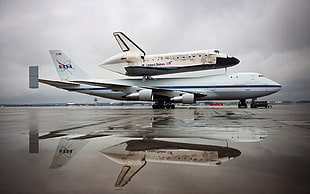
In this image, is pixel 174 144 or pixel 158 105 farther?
pixel 158 105

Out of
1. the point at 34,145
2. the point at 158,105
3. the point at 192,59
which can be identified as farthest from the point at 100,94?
the point at 34,145

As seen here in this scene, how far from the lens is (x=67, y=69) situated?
2597 cm

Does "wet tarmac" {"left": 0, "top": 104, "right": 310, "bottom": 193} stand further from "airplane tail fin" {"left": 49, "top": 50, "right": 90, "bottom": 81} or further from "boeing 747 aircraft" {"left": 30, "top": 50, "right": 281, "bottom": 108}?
"airplane tail fin" {"left": 49, "top": 50, "right": 90, "bottom": 81}

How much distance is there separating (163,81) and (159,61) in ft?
7.86

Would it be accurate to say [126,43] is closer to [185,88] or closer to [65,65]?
[65,65]

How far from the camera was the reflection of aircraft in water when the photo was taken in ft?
8.47

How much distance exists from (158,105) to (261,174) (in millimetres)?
21446

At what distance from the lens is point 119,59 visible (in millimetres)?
26234

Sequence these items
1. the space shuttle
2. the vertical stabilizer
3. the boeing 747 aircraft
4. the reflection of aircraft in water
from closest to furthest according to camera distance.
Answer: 1. the reflection of aircraft in water
2. the vertical stabilizer
3. the boeing 747 aircraft
4. the space shuttle

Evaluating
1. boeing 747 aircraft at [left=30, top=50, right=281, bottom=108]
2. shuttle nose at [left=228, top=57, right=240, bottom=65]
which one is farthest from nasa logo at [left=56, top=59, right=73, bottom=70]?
shuttle nose at [left=228, top=57, right=240, bottom=65]

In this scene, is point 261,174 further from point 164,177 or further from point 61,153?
point 61,153

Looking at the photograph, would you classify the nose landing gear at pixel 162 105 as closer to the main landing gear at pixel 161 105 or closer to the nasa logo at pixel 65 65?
the main landing gear at pixel 161 105

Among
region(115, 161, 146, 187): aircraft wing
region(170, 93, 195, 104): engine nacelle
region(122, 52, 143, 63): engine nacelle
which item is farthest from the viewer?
region(122, 52, 143, 63): engine nacelle

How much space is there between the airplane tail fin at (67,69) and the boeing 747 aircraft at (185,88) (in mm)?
1806
